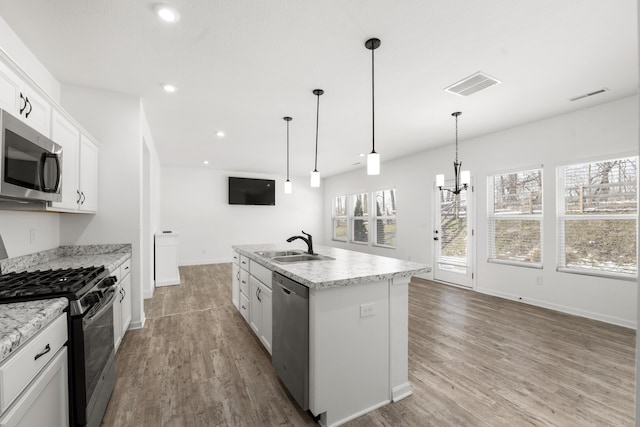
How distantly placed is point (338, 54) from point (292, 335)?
2264 millimetres

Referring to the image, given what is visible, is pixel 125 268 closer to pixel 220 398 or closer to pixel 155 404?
pixel 155 404

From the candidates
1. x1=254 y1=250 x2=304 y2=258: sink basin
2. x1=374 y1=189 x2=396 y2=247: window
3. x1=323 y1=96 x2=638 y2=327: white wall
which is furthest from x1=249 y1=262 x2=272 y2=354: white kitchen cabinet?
x1=374 y1=189 x2=396 y2=247: window

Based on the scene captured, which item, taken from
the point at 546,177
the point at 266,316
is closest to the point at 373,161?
the point at 266,316

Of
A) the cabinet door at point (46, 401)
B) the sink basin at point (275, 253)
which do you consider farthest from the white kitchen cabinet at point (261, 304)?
the cabinet door at point (46, 401)

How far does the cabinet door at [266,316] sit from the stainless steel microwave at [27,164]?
1697 millimetres

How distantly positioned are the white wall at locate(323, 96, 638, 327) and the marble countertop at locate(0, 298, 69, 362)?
4689 millimetres

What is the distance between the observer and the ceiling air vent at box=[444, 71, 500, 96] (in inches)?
108

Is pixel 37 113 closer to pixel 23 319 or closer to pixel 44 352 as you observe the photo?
pixel 23 319

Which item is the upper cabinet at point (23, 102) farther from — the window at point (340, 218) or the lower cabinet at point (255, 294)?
the window at point (340, 218)

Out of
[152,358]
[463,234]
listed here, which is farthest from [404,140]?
[152,358]

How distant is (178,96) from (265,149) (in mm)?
2561

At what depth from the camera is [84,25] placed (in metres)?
2.02

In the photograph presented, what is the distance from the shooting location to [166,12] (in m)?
1.88

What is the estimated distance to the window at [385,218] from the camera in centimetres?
678
